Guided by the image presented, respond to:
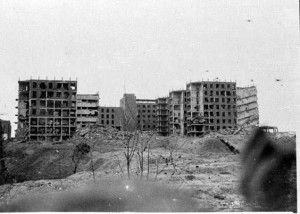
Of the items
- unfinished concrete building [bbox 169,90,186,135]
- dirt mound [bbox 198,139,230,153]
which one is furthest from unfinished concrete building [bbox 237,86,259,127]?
dirt mound [bbox 198,139,230,153]

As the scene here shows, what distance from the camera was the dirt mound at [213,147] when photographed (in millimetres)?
37219

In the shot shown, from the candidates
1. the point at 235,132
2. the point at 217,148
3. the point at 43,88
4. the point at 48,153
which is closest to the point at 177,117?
the point at 235,132

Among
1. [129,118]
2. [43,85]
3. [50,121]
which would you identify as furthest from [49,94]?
[129,118]

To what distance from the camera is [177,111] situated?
70500 mm

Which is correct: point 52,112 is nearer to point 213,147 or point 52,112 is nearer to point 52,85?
point 52,85

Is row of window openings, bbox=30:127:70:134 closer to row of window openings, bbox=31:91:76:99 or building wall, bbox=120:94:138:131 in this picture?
row of window openings, bbox=31:91:76:99

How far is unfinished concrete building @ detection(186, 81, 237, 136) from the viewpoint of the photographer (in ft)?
201

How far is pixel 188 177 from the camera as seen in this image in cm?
1677

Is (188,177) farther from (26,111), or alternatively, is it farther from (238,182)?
(26,111)

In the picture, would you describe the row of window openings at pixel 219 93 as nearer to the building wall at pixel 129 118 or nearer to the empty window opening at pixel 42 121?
the empty window opening at pixel 42 121

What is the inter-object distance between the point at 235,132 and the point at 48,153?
95.2 feet

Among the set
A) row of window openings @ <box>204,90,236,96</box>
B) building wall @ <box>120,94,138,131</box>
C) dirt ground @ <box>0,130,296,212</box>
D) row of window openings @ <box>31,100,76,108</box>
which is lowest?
dirt ground @ <box>0,130,296,212</box>

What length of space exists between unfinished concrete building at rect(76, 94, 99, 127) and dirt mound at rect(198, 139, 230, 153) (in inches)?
1169

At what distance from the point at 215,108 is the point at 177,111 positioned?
34.9 feet
